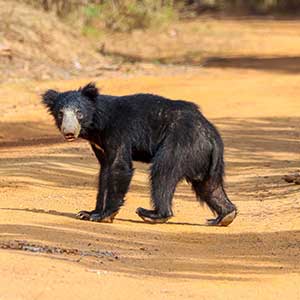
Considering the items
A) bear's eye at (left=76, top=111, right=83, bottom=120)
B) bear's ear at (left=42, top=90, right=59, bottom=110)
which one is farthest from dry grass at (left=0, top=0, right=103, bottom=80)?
bear's eye at (left=76, top=111, right=83, bottom=120)

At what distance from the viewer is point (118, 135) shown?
422 inches

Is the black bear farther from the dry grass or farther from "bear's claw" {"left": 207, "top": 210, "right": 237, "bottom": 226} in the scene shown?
the dry grass

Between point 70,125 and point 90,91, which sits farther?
point 90,91

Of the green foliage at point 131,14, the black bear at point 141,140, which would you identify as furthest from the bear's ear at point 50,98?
the green foliage at point 131,14

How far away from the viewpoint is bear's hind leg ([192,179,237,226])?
11.0m

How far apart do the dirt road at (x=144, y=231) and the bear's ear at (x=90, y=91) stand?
1110 millimetres

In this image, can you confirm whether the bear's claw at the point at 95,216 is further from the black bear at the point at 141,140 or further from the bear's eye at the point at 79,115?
the bear's eye at the point at 79,115

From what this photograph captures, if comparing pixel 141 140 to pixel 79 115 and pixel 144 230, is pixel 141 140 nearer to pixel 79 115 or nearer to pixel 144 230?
pixel 79 115

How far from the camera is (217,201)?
36.5 ft

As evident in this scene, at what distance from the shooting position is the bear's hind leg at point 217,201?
1102 cm

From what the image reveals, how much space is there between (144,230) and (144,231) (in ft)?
0.18

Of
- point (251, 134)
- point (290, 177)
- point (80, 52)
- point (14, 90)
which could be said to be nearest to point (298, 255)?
point (290, 177)

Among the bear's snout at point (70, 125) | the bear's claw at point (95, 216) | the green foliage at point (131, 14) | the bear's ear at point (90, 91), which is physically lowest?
the green foliage at point (131, 14)

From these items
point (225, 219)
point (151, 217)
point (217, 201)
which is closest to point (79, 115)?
point (151, 217)
